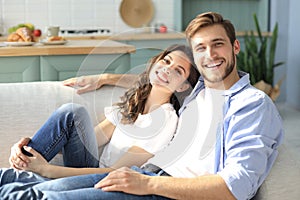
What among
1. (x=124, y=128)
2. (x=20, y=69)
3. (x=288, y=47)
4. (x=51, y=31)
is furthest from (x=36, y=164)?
(x=288, y=47)

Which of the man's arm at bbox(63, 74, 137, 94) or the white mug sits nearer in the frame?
the man's arm at bbox(63, 74, 137, 94)

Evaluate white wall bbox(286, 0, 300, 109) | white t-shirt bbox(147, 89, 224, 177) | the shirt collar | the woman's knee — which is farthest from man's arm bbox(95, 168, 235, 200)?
white wall bbox(286, 0, 300, 109)

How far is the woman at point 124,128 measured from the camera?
2016 millimetres

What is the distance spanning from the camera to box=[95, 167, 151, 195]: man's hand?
1794mm

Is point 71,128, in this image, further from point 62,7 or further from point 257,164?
point 62,7

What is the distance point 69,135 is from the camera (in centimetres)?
224

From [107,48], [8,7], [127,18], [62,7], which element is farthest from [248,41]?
[107,48]

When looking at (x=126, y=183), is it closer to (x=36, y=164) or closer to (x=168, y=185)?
(x=168, y=185)

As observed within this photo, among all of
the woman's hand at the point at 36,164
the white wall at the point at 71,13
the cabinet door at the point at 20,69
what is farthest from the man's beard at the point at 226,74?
the white wall at the point at 71,13

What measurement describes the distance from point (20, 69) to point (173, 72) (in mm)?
1700

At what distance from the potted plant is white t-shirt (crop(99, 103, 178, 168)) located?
3.23m

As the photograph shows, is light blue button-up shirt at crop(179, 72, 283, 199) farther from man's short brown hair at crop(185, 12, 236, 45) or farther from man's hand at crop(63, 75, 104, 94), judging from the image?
man's hand at crop(63, 75, 104, 94)

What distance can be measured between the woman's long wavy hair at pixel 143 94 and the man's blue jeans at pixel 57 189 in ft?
0.72

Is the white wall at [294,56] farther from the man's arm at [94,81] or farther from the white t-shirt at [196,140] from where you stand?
the white t-shirt at [196,140]
